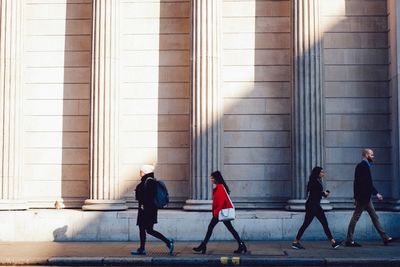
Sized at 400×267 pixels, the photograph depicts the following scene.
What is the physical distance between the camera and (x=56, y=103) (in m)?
22.0

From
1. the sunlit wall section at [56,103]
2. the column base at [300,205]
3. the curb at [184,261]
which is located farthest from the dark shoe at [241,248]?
the sunlit wall section at [56,103]

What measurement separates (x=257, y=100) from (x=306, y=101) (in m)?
1.69

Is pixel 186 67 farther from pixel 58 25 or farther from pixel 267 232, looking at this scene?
pixel 267 232

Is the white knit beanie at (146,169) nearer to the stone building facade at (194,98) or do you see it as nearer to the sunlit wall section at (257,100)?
the stone building facade at (194,98)

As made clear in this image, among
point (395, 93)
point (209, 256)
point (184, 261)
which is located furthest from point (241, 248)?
point (395, 93)

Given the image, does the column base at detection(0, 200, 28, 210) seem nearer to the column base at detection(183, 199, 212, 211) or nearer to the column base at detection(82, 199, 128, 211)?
the column base at detection(82, 199, 128, 211)

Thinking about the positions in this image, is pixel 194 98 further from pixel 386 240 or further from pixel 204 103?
pixel 386 240

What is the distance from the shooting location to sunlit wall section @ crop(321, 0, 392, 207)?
21422 mm

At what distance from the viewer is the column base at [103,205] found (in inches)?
820

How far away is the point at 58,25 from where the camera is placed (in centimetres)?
2228

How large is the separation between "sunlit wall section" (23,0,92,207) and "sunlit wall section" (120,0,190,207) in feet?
4.23

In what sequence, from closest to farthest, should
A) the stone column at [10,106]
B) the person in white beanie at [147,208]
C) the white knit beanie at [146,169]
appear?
the person in white beanie at [147,208] → the white knit beanie at [146,169] → the stone column at [10,106]

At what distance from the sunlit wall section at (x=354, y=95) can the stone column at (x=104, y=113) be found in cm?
663

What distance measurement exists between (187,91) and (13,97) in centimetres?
545
